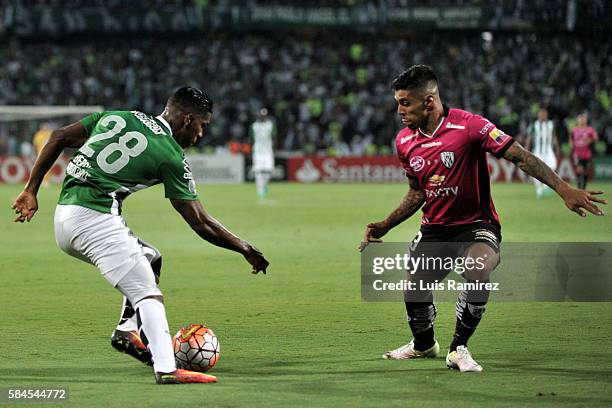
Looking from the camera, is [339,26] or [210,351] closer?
[210,351]

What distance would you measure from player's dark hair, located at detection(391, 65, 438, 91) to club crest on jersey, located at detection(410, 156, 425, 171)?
51cm

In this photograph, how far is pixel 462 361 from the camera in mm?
7148

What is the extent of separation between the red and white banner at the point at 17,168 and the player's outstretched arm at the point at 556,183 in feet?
108

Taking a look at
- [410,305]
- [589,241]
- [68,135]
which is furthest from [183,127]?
[589,241]

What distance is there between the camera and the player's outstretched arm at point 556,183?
6.61 meters

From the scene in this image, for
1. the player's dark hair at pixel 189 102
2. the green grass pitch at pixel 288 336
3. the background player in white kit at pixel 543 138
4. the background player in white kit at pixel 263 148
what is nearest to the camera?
the green grass pitch at pixel 288 336

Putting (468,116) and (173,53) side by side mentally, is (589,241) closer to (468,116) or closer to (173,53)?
(468,116)

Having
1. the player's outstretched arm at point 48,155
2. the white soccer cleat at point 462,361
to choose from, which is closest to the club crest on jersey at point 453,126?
the white soccer cleat at point 462,361

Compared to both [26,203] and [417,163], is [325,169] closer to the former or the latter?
[417,163]

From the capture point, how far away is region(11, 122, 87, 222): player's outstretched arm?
22.9ft

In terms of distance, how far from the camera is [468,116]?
24.2ft

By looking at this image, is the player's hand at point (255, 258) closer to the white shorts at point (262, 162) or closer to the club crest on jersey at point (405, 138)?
the club crest on jersey at point (405, 138)

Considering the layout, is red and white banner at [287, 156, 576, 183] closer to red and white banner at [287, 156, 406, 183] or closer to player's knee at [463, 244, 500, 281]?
red and white banner at [287, 156, 406, 183]

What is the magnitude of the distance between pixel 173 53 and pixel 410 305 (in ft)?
128
